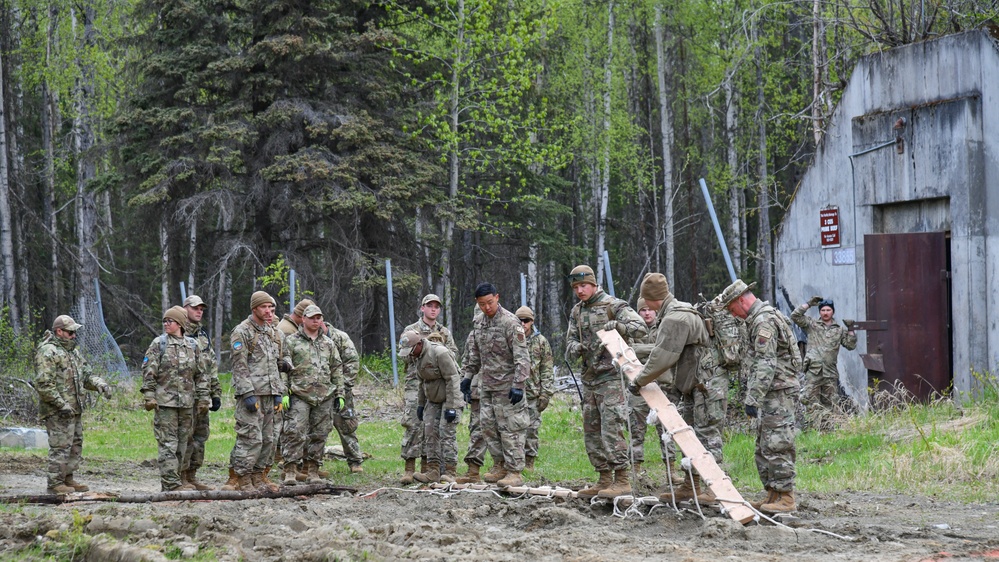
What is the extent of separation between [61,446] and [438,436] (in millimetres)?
4318

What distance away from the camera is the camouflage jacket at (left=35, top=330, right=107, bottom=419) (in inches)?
466

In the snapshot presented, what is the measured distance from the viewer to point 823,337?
15789 mm

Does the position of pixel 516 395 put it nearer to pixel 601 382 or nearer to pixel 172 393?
pixel 601 382

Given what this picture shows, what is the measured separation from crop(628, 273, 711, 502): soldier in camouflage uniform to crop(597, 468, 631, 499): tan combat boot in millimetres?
450

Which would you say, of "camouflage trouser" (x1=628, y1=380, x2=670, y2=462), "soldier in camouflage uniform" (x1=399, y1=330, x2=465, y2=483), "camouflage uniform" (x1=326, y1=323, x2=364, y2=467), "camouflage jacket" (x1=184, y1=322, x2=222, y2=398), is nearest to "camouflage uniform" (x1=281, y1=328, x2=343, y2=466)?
"camouflage uniform" (x1=326, y1=323, x2=364, y2=467)

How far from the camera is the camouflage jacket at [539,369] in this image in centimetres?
1417

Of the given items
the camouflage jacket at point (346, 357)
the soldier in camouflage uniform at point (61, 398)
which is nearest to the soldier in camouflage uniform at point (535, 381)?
the camouflage jacket at point (346, 357)

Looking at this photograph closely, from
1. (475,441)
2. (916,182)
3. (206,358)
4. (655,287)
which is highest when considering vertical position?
(916,182)

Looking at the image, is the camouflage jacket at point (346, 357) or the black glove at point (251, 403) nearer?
the black glove at point (251, 403)

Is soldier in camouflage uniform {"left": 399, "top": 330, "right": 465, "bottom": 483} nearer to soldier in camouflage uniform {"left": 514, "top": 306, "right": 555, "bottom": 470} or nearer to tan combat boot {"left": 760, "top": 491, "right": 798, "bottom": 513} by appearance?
soldier in camouflage uniform {"left": 514, "top": 306, "right": 555, "bottom": 470}

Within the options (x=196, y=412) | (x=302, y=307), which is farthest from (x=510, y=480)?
(x=196, y=412)

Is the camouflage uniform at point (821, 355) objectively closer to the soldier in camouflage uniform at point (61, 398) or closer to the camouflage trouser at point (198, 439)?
the camouflage trouser at point (198, 439)

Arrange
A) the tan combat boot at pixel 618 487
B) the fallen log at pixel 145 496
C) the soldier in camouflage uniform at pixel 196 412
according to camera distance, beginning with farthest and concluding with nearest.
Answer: the soldier in camouflage uniform at pixel 196 412 < the fallen log at pixel 145 496 < the tan combat boot at pixel 618 487

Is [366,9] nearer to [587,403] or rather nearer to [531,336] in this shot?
[531,336]
